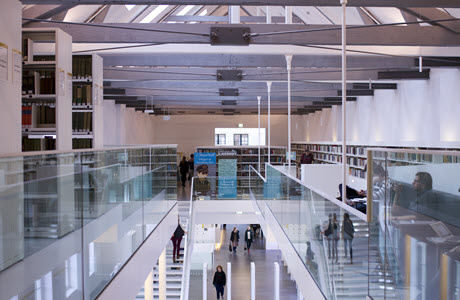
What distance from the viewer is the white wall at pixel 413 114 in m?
8.70

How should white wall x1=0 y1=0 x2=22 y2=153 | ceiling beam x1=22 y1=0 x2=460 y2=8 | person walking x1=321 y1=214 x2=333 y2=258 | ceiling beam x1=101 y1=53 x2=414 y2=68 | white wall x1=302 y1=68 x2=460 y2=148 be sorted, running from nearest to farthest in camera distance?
person walking x1=321 y1=214 x2=333 y2=258
white wall x1=0 y1=0 x2=22 y2=153
ceiling beam x1=22 y1=0 x2=460 y2=8
ceiling beam x1=101 y1=53 x2=414 y2=68
white wall x1=302 y1=68 x2=460 y2=148

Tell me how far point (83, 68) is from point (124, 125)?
10728 millimetres

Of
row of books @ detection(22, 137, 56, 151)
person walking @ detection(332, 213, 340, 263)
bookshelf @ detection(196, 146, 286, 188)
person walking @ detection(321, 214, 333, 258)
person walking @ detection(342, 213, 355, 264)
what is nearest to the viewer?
person walking @ detection(342, 213, 355, 264)

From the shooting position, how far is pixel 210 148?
16672mm

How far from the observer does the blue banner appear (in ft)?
41.0

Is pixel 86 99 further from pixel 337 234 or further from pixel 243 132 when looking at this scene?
pixel 243 132

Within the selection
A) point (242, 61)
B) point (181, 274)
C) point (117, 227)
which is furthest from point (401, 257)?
point (181, 274)

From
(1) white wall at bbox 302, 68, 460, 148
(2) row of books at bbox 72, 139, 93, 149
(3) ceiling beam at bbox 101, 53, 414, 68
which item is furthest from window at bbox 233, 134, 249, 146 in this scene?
(2) row of books at bbox 72, 139, 93, 149

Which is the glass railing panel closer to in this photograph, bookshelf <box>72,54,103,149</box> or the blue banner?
bookshelf <box>72,54,103,149</box>

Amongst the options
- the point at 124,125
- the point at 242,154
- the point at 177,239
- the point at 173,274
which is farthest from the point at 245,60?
the point at 124,125

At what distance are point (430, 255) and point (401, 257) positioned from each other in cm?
32

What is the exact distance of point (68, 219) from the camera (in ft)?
8.84

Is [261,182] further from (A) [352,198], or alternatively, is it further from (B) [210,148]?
(B) [210,148]

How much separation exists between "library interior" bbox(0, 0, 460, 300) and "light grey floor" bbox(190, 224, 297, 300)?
0.22ft
